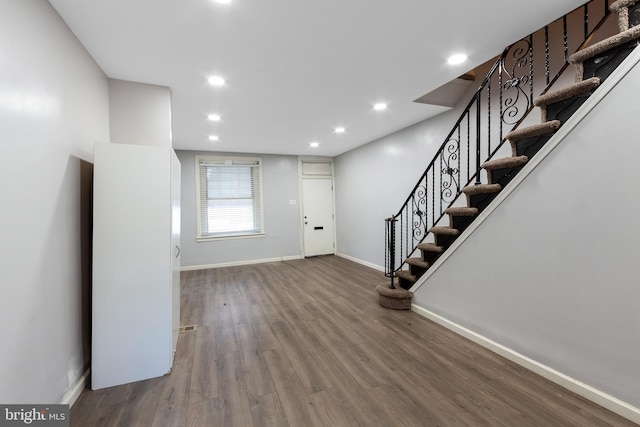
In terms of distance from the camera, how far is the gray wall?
18.2 feet

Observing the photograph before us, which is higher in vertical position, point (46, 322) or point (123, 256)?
point (123, 256)

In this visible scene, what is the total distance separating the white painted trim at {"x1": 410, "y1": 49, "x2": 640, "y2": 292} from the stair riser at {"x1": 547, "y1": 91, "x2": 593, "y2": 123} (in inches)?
1.9

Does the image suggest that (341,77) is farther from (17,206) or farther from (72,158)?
(17,206)

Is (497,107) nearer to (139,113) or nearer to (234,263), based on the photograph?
(139,113)

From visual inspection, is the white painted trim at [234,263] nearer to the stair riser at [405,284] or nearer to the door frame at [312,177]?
the door frame at [312,177]

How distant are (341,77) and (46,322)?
2.85 m

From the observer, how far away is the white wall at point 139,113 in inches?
97.4

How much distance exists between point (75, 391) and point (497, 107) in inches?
184

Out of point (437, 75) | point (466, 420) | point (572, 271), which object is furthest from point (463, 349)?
point (437, 75)

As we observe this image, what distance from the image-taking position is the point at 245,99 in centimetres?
300

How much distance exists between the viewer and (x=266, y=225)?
6.20 metres

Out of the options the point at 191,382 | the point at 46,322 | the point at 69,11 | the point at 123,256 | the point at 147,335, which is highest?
the point at 69,11

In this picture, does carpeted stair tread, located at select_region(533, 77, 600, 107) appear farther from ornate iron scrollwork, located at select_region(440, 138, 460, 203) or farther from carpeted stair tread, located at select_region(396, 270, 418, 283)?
carpeted stair tread, located at select_region(396, 270, 418, 283)

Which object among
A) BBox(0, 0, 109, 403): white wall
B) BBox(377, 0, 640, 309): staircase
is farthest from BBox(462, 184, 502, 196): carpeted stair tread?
BBox(0, 0, 109, 403): white wall
